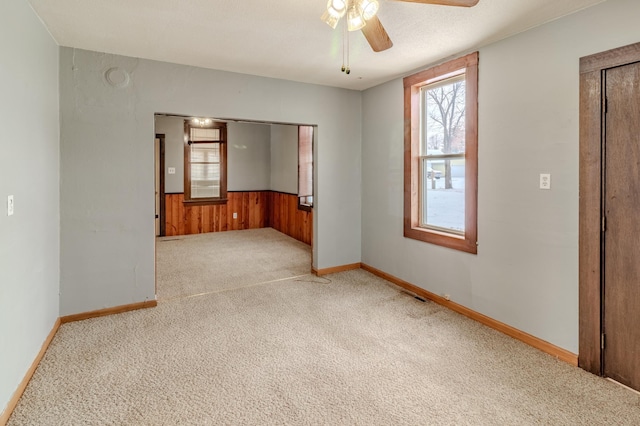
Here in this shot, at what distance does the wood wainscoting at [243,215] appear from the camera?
688 cm

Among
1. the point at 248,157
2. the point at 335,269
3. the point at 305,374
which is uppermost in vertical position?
the point at 248,157

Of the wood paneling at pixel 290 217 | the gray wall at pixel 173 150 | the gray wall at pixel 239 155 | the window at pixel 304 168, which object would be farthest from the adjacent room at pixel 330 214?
the gray wall at pixel 239 155

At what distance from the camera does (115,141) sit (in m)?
3.13

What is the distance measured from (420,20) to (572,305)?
2.28 m

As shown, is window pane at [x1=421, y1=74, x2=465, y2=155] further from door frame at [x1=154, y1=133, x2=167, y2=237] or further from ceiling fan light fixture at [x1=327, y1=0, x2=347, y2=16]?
door frame at [x1=154, y1=133, x2=167, y2=237]

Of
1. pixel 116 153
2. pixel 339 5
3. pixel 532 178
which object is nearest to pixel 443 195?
pixel 532 178

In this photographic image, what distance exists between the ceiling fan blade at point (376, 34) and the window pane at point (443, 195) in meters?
1.61

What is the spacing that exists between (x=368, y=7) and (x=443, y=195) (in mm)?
2312

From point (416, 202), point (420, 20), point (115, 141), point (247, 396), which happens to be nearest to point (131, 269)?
point (115, 141)

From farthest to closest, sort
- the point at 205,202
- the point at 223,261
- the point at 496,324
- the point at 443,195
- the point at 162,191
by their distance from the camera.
A: the point at 205,202
the point at 162,191
the point at 223,261
the point at 443,195
the point at 496,324

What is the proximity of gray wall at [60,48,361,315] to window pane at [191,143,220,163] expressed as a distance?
4.01 m

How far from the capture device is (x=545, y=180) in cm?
250

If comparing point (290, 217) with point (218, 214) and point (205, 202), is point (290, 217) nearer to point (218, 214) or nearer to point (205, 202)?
point (218, 214)

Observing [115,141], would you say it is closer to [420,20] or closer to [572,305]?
[420,20]
